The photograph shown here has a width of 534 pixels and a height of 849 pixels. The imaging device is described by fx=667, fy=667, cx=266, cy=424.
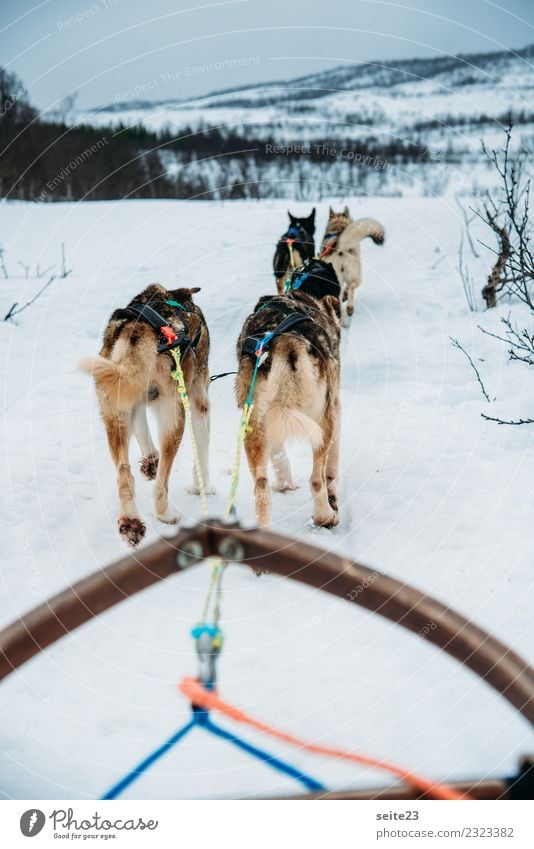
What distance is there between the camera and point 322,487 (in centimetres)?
337

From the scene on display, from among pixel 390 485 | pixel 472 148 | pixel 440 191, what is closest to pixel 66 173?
pixel 440 191

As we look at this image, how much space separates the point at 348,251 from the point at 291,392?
194 inches

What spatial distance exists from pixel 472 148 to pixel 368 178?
454 centimetres

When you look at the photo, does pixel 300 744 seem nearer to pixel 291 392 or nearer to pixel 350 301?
pixel 291 392

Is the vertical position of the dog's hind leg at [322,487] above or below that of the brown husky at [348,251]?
below

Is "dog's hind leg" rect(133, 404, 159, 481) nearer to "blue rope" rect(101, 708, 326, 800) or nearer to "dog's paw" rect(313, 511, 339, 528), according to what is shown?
"dog's paw" rect(313, 511, 339, 528)

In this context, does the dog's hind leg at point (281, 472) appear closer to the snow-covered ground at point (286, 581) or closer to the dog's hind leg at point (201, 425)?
the snow-covered ground at point (286, 581)

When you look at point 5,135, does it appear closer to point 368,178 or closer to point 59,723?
point 59,723

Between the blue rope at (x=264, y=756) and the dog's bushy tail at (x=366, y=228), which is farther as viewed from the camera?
the dog's bushy tail at (x=366, y=228)

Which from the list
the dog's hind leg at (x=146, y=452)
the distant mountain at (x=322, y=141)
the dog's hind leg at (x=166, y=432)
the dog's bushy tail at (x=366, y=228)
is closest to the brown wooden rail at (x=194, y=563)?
the dog's hind leg at (x=166, y=432)

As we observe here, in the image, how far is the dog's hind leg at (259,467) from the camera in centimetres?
308

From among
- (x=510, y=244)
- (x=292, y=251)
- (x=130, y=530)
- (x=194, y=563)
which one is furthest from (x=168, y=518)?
(x=292, y=251)

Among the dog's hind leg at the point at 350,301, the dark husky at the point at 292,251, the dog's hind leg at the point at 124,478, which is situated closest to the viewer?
the dog's hind leg at the point at 124,478

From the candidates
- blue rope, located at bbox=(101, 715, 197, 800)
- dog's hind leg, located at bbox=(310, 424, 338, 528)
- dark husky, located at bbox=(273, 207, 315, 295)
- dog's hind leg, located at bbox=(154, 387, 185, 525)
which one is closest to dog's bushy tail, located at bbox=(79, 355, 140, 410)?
dog's hind leg, located at bbox=(154, 387, 185, 525)
